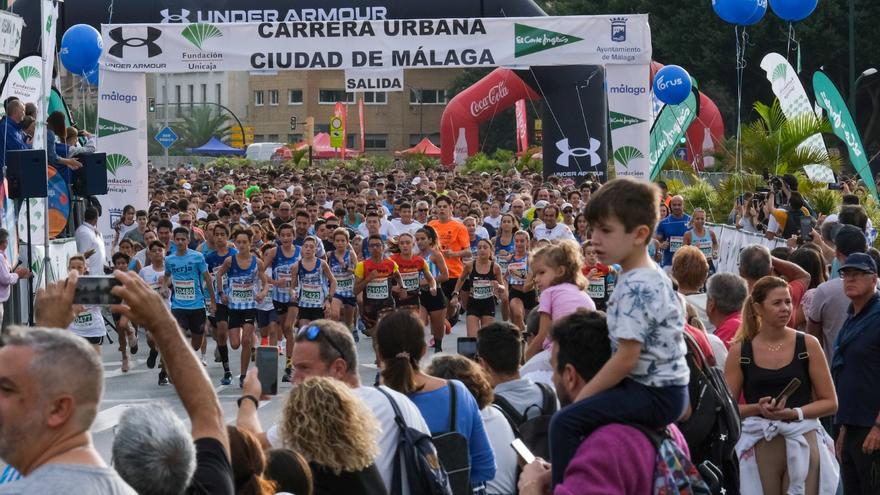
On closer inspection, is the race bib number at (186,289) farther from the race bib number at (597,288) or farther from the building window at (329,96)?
the building window at (329,96)

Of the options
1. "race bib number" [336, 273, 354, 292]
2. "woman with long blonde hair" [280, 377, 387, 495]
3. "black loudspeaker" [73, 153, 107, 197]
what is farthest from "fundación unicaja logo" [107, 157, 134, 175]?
"woman with long blonde hair" [280, 377, 387, 495]

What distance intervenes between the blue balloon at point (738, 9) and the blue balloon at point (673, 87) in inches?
194

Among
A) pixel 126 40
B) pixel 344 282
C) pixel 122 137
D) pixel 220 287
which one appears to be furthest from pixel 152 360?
pixel 126 40

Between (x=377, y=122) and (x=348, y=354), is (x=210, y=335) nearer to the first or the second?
(x=348, y=354)

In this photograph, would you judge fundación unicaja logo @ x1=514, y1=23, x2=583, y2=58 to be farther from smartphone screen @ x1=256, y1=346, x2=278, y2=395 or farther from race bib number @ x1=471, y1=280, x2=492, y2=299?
smartphone screen @ x1=256, y1=346, x2=278, y2=395

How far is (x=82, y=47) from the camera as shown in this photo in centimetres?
2238

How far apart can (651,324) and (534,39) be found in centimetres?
2003

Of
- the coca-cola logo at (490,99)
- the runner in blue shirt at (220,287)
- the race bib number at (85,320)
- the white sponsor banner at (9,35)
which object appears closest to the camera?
the race bib number at (85,320)

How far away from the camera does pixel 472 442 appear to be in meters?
5.07

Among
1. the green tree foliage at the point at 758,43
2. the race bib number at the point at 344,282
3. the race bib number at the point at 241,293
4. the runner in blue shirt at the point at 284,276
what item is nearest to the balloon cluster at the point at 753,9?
the race bib number at the point at 344,282

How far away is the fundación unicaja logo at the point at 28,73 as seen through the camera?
54.2 ft

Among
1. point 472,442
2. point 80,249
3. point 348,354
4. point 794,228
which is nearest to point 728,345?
point 472,442

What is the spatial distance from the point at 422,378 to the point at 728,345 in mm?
2024

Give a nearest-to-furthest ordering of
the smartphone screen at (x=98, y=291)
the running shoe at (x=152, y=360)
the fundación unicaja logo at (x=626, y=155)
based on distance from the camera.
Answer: the smartphone screen at (x=98, y=291) → the running shoe at (x=152, y=360) → the fundación unicaja logo at (x=626, y=155)
